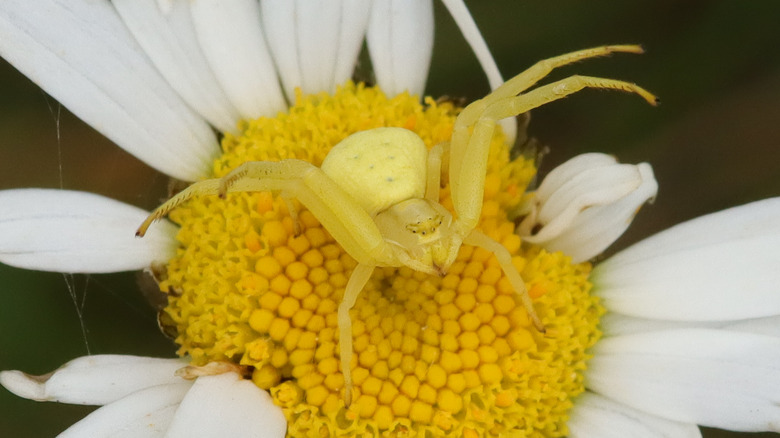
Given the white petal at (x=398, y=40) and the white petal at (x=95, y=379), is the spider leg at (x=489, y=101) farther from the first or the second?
the white petal at (x=95, y=379)

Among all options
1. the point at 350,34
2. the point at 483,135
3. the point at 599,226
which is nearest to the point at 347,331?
the point at 483,135

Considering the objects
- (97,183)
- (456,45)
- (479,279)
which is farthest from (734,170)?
(97,183)

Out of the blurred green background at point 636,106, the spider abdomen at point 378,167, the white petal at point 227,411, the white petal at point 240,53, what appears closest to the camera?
the white petal at point 227,411

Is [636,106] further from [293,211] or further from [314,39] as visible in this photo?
[293,211]

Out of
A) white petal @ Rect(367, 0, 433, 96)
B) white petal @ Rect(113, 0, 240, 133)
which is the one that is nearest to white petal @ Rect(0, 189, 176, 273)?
white petal @ Rect(113, 0, 240, 133)

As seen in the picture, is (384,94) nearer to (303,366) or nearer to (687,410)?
(303,366)

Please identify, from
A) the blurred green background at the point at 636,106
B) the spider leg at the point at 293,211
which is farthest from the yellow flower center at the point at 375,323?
the blurred green background at the point at 636,106

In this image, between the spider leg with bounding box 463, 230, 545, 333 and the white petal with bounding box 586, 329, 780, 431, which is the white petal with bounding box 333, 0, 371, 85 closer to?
the spider leg with bounding box 463, 230, 545, 333
